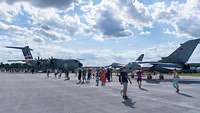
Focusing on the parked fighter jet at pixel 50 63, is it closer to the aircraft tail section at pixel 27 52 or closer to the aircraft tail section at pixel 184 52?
the aircraft tail section at pixel 27 52

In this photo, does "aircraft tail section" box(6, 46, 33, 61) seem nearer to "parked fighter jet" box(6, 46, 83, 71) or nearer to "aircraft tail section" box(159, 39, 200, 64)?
"parked fighter jet" box(6, 46, 83, 71)

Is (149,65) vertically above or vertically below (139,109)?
above

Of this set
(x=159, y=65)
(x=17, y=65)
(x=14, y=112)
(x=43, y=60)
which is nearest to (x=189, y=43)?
(x=159, y=65)

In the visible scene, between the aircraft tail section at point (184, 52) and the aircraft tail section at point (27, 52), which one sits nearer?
the aircraft tail section at point (184, 52)

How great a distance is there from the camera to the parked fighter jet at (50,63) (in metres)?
87.9

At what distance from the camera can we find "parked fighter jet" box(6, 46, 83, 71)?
289 ft

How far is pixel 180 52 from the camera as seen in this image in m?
51.9

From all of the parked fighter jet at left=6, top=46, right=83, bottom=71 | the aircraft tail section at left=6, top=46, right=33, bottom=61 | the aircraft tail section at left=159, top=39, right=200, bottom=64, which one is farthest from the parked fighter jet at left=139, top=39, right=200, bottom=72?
the aircraft tail section at left=6, top=46, right=33, bottom=61

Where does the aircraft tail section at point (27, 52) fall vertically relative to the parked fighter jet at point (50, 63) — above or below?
above

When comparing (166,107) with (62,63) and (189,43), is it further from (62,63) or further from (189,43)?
(62,63)

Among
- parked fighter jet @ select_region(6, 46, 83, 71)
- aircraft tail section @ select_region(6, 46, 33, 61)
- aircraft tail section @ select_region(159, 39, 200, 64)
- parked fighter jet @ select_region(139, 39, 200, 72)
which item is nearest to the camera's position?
parked fighter jet @ select_region(139, 39, 200, 72)

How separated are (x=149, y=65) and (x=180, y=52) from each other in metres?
5.24

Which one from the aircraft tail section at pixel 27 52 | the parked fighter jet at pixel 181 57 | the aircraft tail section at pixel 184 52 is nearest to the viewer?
the parked fighter jet at pixel 181 57

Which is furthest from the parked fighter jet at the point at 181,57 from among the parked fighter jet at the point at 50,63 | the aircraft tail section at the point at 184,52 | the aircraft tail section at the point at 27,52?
the aircraft tail section at the point at 27,52
